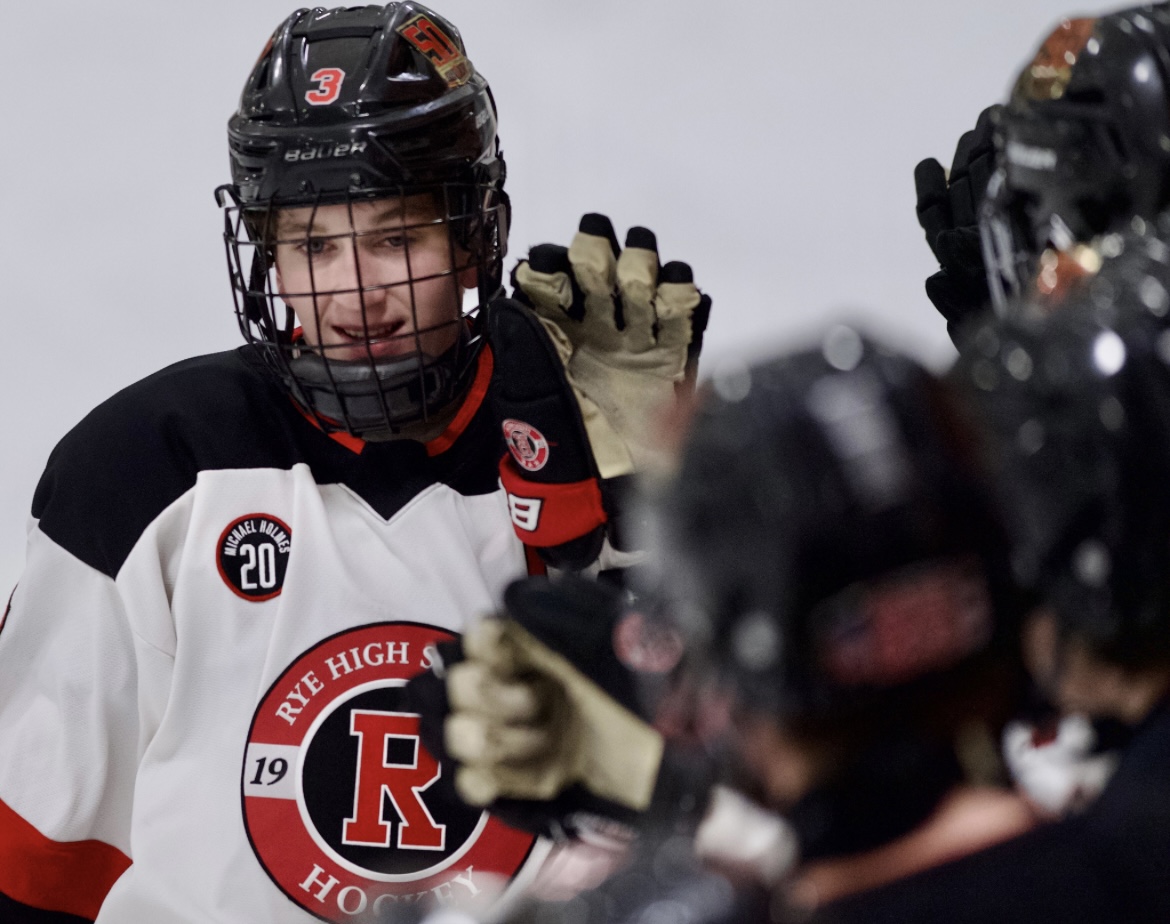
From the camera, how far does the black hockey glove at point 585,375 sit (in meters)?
1.45

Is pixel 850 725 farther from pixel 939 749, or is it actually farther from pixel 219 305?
pixel 219 305

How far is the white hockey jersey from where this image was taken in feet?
4.80

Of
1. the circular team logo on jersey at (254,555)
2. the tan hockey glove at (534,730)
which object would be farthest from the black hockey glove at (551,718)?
the circular team logo on jersey at (254,555)

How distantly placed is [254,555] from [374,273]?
0.31 meters

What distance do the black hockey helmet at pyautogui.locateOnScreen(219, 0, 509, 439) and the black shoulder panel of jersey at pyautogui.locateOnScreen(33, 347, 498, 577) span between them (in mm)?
51

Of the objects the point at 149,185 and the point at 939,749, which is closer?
the point at 939,749

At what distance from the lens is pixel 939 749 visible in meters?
0.66

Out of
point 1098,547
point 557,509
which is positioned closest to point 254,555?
point 557,509

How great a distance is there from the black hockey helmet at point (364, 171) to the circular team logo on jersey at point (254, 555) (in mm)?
123

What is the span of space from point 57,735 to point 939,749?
43.2 inches

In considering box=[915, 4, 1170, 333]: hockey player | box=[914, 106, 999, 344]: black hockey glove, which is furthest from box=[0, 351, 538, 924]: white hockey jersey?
box=[915, 4, 1170, 333]: hockey player

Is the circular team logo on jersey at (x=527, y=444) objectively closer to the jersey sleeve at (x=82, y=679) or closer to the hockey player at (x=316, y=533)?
the hockey player at (x=316, y=533)

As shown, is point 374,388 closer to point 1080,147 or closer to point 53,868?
point 53,868

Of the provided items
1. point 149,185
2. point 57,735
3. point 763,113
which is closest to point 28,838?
point 57,735
